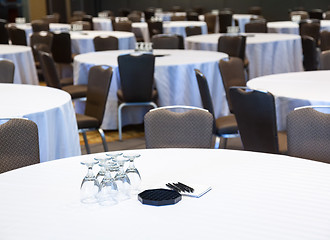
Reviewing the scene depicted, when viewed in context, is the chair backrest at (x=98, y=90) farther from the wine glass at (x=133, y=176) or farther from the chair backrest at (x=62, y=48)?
the chair backrest at (x=62, y=48)

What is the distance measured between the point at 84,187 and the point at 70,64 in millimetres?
7206

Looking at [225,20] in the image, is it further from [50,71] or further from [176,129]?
[176,129]

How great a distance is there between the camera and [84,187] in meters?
2.33

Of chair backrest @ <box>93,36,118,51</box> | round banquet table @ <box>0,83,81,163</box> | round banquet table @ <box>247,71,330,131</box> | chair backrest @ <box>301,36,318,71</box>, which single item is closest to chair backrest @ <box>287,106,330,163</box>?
round banquet table @ <box>247,71,330,131</box>

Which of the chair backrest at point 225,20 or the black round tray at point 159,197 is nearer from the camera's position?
the black round tray at point 159,197

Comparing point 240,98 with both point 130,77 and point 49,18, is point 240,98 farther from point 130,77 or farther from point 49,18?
point 49,18

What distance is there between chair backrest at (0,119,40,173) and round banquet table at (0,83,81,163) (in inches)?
26.5

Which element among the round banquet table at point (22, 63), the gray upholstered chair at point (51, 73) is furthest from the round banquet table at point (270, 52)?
the gray upholstered chair at point (51, 73)

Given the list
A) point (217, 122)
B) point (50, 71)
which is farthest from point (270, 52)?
point (217, 122)

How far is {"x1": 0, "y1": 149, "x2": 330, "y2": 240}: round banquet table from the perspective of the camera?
2.09m

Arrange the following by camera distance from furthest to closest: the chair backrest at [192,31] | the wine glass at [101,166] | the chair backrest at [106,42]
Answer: the chair backrest at [192,31]
the chair backrest at [106,42]
the wine glass at [101,166]

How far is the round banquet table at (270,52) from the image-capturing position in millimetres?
8773

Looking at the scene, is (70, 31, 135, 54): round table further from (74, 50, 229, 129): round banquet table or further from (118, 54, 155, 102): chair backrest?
(118, 54, 155, 102): chair backrest

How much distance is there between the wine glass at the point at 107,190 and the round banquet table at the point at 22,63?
18.4 feet
